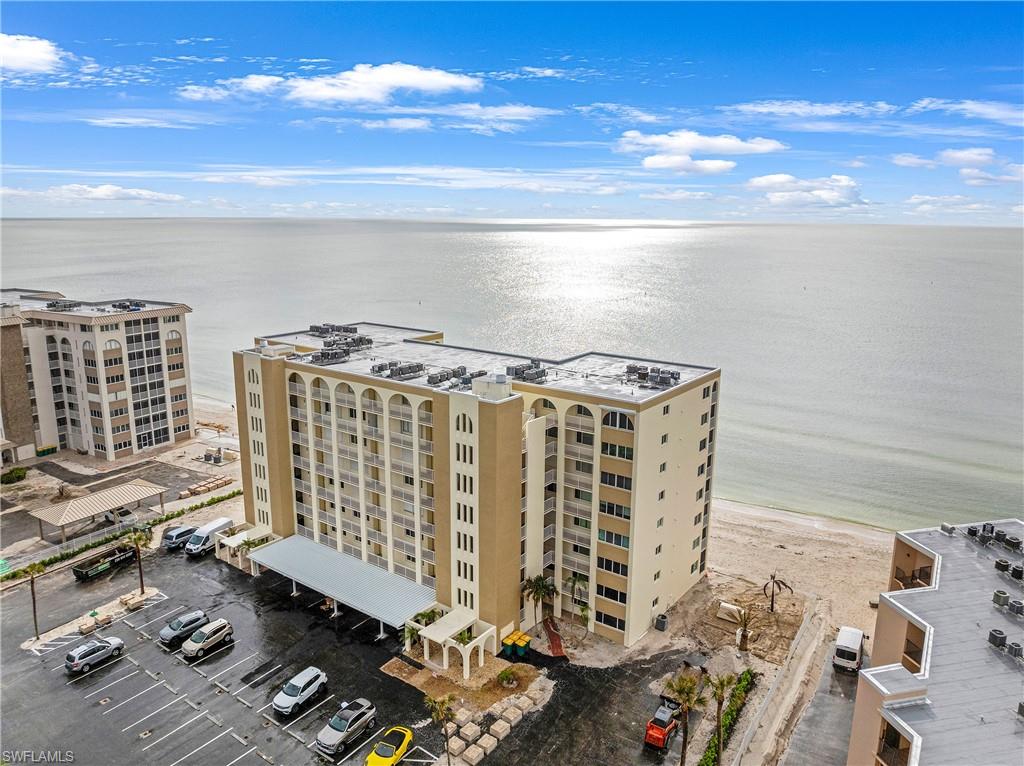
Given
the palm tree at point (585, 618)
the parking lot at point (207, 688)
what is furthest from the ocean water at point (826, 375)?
the parking lot at point (207, 688)

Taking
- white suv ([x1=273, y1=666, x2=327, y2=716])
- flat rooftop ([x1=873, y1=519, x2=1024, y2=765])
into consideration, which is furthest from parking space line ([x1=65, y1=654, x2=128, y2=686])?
flat rooftop ([x1=873, y1=519, x2=1024, y2=765])

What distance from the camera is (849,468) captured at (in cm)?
8394

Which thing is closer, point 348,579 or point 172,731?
point 172,731

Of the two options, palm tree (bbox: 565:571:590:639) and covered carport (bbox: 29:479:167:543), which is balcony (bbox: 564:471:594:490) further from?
covered carport (bbox: 29:479:167:543)

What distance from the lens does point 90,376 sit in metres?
71.2

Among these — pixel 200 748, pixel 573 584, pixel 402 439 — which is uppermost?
pixel 402 439

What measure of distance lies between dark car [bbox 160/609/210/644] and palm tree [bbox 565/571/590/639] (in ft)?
76.6

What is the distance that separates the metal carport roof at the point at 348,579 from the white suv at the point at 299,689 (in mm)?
4906

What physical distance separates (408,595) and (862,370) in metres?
110

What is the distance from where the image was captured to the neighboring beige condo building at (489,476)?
39375 millimetres

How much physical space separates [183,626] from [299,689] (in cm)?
1082

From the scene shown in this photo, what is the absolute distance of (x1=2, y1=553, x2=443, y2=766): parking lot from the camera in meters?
33.2

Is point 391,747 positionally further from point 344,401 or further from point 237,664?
point 344,401

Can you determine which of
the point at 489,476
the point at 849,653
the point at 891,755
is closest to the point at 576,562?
the point at 489,476
